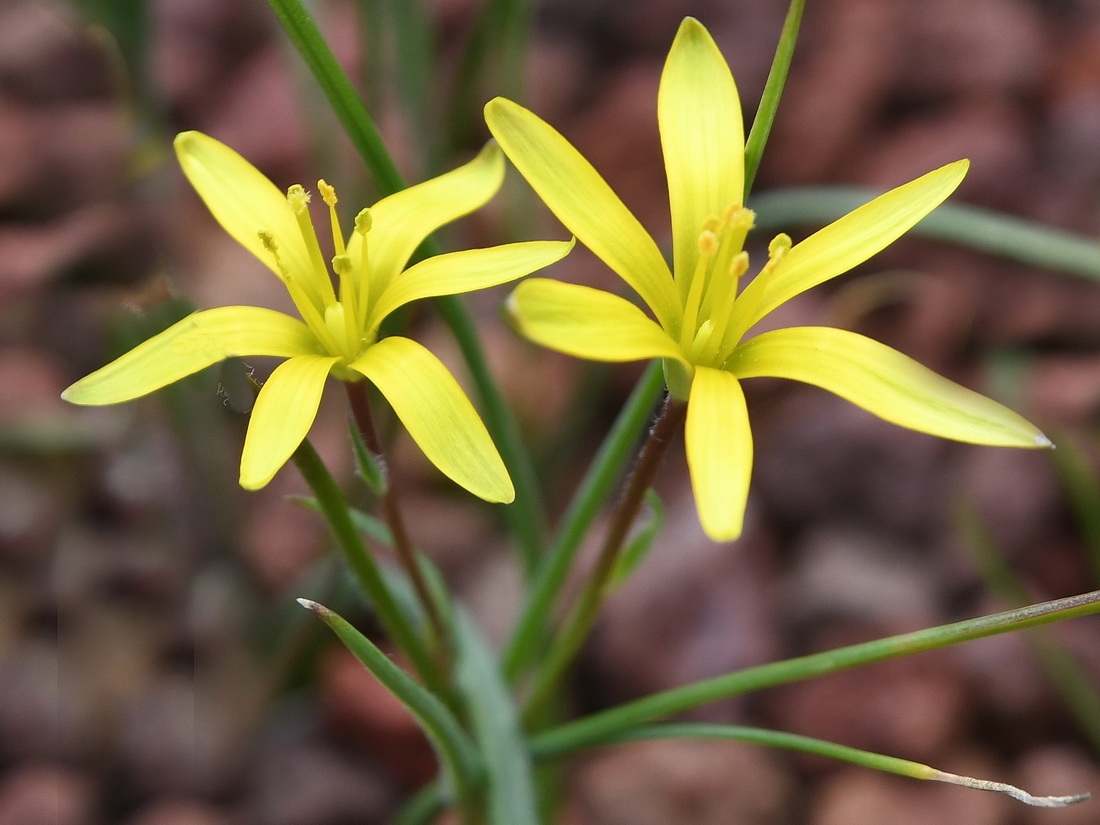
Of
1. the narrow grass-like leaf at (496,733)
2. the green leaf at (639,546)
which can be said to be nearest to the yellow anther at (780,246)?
the green leaf at (639,546)

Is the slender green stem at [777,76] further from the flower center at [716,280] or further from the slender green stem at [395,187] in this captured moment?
the slender green stem at [395,187]

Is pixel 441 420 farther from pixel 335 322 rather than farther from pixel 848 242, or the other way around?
pixel 848 242

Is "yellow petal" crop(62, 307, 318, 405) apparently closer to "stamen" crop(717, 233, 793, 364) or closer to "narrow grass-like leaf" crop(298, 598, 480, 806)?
"narrow grass-like leaf" crop(298, 598, 480, 806)

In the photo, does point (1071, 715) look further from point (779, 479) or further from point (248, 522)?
point (248, 522)

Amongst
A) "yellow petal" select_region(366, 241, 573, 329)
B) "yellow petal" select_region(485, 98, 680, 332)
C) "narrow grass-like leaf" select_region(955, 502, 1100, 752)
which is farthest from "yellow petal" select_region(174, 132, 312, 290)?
"narrow grass-like leaf" select_region(955, 502, 1100, 752)

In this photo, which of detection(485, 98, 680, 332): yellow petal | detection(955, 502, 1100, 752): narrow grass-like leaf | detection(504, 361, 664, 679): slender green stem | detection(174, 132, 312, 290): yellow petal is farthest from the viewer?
detection(955, 502, 1100, 752): narrow grass-like leaf

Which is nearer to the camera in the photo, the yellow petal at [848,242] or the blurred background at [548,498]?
the yellow petal at [848,242]

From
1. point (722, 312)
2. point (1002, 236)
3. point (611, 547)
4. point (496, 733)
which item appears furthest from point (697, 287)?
point (1002, 236)
